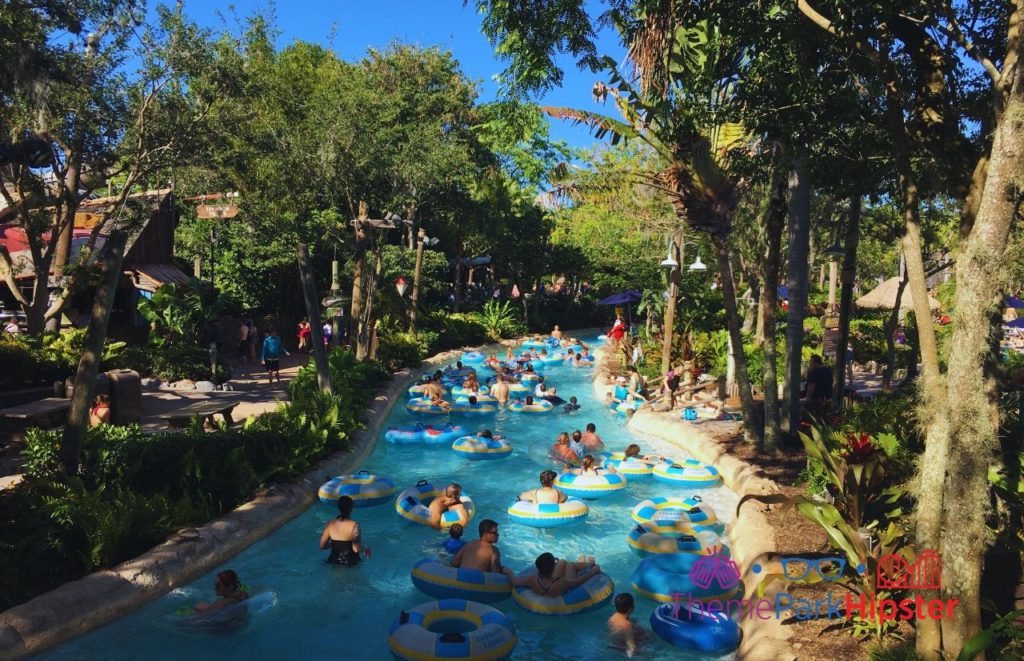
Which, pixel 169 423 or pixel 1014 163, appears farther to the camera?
pixel 169 423

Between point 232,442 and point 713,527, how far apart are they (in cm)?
700

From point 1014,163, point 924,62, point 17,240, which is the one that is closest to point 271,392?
point 17,240

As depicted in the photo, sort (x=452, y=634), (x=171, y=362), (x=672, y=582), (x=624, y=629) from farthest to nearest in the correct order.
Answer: (x=171, y=362)
(x=672, y=582)
(x=624, y=629)
(x=452, y=634)

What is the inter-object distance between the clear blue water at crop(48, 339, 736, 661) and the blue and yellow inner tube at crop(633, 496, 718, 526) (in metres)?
0.42

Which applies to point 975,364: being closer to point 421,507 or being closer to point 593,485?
point 421,507

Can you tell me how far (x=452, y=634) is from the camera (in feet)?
23.4

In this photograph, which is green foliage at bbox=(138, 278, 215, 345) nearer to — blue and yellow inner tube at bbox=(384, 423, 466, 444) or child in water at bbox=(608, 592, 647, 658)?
blue and yellow inner tube at bbox=(384, 423, 466, 444)

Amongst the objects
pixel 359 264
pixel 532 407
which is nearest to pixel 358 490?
pixel 532 407

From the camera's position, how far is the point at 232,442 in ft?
35.8

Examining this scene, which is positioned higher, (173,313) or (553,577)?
(173,313)

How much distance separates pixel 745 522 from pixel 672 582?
1.91 m

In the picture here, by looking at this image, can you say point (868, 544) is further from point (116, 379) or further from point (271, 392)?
point (271, 392)

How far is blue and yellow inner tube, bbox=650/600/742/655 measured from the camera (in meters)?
7.54

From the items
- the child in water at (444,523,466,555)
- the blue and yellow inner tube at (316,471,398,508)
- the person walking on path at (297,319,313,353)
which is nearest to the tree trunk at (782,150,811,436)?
the child in water at (444,523,466,555)
